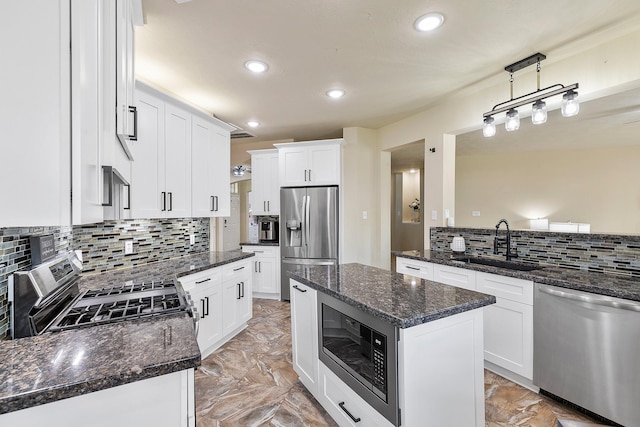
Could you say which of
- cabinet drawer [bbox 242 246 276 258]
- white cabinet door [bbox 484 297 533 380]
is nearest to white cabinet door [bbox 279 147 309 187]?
cabinet drawer [bbox 242 246 276 258]

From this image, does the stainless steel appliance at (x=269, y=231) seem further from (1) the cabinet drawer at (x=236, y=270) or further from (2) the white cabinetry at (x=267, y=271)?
(1) the cabinet drawer at (x=236, y=270)

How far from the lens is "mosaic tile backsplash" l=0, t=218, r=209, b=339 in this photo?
3.77 feet

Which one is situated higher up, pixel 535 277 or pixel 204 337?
pixel 535 277

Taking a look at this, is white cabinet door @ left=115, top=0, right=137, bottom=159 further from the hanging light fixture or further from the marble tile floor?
the hanging light fixture

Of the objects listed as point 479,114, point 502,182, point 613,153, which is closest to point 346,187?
point 479,114

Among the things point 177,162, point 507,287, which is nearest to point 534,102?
point 507,287

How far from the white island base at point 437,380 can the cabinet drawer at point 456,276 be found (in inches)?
42.8

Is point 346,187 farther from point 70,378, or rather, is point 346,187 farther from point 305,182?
point 70,378

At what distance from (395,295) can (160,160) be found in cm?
228

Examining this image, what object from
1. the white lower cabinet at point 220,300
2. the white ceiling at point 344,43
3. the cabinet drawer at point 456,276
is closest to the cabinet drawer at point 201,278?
the white lower cabinet at point 220,300

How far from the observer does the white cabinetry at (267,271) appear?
14.8 ft

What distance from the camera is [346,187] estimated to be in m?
4.64

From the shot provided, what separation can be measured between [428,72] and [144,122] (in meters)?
2.58

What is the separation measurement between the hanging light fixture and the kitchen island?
5.89 ft
